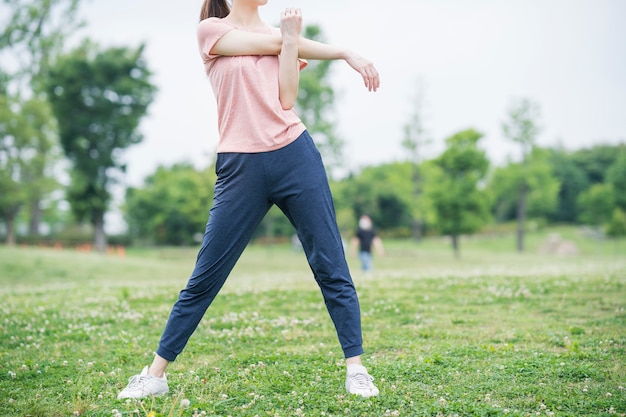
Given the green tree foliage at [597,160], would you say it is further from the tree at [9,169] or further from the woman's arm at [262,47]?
the woman's arm at [262,47]

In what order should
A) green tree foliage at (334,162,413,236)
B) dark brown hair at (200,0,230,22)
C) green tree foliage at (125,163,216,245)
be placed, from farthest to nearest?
green tree foliage at (334,162,413,236) < green tree foliage at (125,163,216,245) < dark brown hair at (200,0,230,22)

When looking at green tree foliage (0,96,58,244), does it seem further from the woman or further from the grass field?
the woman

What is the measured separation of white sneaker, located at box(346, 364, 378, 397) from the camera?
3861mm

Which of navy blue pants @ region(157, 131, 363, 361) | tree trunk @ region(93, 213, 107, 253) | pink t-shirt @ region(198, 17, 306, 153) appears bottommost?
tree trunk @ region(93, 213, 107, 253)

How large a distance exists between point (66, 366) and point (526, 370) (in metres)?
3.89

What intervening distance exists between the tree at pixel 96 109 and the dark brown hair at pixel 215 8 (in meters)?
41.5

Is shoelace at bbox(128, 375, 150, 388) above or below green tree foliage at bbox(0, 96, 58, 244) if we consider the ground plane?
below

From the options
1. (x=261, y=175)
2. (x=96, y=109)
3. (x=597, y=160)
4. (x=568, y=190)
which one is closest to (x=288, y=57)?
(x=261, y=175)

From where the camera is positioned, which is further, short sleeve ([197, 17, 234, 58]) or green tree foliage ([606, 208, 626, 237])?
green tree foliage ([606, 208, 626, 237])

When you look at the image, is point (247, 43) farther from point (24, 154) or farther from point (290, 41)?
point (24, 154)

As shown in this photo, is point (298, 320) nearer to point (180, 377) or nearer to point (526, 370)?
point (180, 377)

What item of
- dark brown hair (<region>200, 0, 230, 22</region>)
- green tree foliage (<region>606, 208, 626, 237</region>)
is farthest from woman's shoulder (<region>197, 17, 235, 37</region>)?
green tree foliage (<region>606, 208, 626, 237</region>)

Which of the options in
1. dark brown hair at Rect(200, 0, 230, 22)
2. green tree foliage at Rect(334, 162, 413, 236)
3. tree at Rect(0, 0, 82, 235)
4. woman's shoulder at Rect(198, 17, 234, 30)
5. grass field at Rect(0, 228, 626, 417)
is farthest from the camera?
green tree foliage at Rect(334, 162, 413, 236)

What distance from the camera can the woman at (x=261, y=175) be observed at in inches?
153
